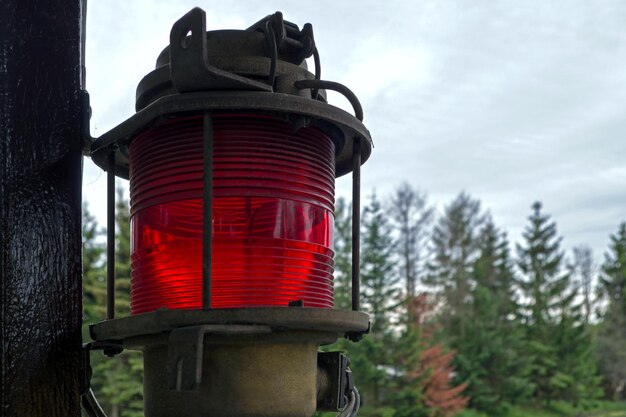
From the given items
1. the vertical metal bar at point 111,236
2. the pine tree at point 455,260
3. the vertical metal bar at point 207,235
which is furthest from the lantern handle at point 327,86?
the pine tree at point 455,260

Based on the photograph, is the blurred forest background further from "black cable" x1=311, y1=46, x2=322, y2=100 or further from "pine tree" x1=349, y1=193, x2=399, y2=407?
"black cable" x1=311, y1=46, x2=322, y2=100

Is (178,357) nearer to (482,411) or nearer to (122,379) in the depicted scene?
(122,379)

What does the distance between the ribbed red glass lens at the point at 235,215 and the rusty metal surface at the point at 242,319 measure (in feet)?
0.17

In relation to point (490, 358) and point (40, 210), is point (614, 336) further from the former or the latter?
point (40, 210)

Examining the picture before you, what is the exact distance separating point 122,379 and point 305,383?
1214cm

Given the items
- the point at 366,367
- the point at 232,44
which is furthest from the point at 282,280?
the point at 366,367

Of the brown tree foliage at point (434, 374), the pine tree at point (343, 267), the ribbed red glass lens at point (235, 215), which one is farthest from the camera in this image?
the brown tree foliage at point (434, 374)

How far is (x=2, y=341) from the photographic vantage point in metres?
1.04

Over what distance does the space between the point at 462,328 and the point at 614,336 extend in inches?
367

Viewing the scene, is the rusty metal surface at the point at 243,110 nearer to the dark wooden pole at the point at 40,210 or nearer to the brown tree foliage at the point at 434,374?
the dark wooden pole at the point at 40,210

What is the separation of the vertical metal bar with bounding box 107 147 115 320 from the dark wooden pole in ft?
0.14

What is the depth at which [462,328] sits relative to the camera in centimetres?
2216

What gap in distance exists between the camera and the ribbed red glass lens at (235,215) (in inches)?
40.5

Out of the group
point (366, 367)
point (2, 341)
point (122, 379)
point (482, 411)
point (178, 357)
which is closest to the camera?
point (178, 357)
